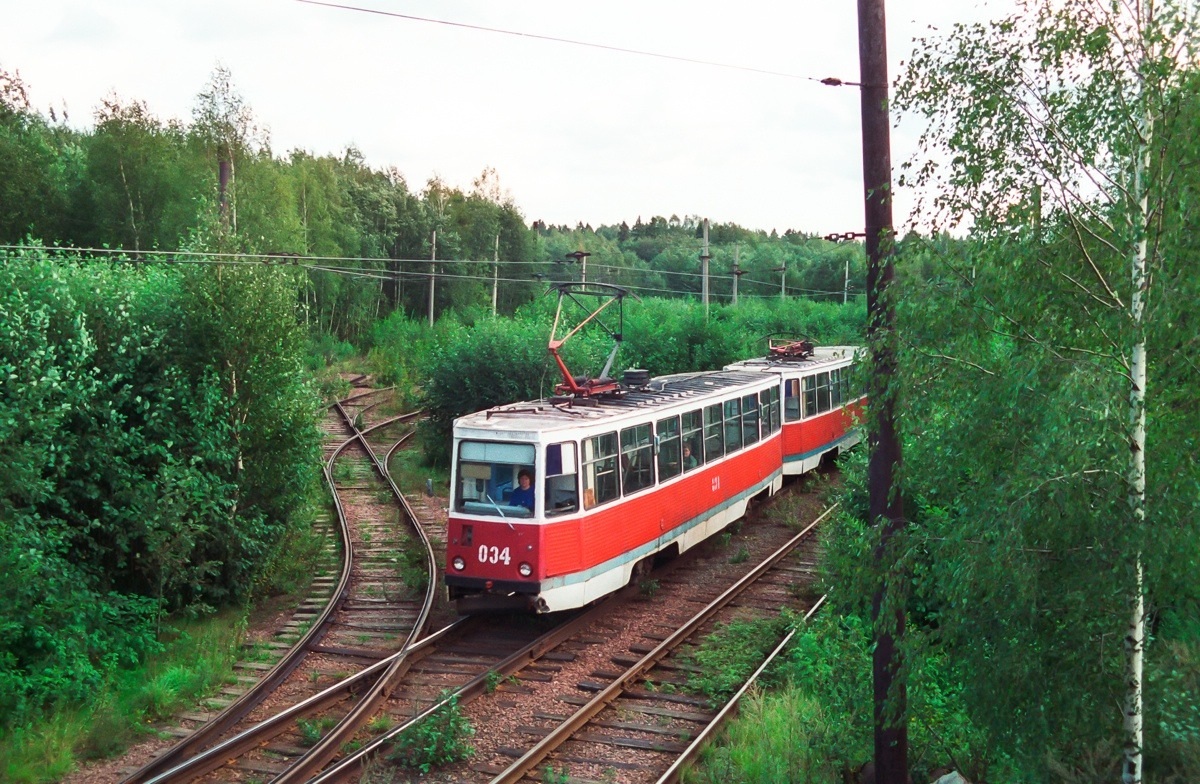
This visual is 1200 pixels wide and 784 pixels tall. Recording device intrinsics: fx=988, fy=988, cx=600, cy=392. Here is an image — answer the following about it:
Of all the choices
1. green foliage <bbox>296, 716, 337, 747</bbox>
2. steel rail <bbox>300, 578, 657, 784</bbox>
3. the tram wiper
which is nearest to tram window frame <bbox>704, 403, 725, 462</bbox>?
steel rail <bbox>300, 578, 657, 784</bbox>

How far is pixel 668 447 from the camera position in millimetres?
14477

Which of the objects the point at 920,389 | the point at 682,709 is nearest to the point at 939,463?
the point at 920,389

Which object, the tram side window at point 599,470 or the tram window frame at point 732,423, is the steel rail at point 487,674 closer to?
the tram side window at point 599,470

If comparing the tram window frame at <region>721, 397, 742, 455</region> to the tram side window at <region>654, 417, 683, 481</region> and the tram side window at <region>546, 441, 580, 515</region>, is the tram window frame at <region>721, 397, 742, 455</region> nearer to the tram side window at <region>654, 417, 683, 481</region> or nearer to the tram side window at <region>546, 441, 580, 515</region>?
the tram side window at <region>654, 417, 683, 481</region>

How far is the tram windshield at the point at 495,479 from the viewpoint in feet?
38.4

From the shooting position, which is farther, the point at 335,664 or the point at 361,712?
the point at 335,664

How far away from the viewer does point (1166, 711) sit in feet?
17.7

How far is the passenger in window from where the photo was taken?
38.3 ft

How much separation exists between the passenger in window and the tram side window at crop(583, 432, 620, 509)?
77 centimetres

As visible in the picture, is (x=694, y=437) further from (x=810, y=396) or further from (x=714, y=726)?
A: (x=810, y=396)

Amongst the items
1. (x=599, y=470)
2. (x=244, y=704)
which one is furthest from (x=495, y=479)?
(x=244, y=704)

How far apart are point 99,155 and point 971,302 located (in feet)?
123

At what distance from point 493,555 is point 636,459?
2.64 meters

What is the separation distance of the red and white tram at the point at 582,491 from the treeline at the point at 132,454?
135 inches
